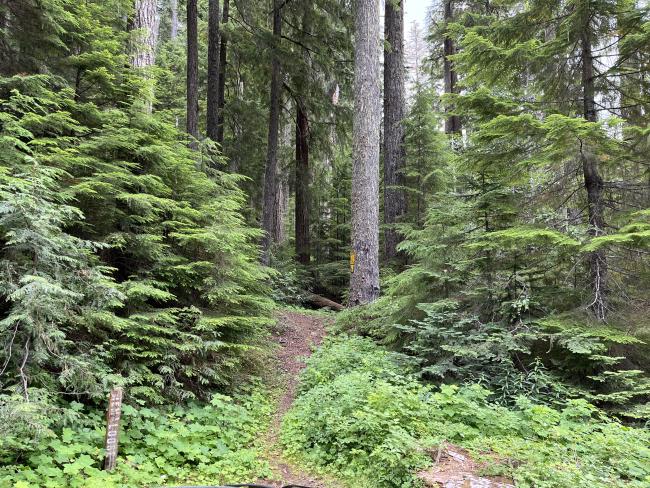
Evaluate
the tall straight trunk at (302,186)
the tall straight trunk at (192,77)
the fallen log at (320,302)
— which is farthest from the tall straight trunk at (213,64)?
the fallen log at (320,302)

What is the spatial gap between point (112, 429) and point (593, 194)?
674 centimetres

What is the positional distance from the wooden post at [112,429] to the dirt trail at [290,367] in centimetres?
136

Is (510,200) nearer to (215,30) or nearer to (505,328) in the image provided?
(505,328)

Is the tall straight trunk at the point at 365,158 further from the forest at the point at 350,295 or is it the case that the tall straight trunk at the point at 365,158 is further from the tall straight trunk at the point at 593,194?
the tall straight trunk at the point at 593,194

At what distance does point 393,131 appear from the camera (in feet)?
41.1

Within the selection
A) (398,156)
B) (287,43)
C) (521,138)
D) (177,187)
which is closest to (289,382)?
(177,187)

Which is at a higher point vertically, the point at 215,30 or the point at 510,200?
the point at 215,30

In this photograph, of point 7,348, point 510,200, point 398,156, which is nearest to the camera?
point 7,348

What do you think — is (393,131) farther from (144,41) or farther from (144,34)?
(144,34)

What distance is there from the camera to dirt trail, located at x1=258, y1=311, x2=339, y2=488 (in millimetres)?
3887

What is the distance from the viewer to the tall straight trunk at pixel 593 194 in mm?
5457

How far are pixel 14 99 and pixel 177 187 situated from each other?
2259 millimetres

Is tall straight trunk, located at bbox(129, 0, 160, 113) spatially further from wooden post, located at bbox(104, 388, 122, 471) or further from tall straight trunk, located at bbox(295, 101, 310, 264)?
tall straight trunk, located at bbox(295, 101, 310, 264)

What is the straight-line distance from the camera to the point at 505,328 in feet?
18.6
